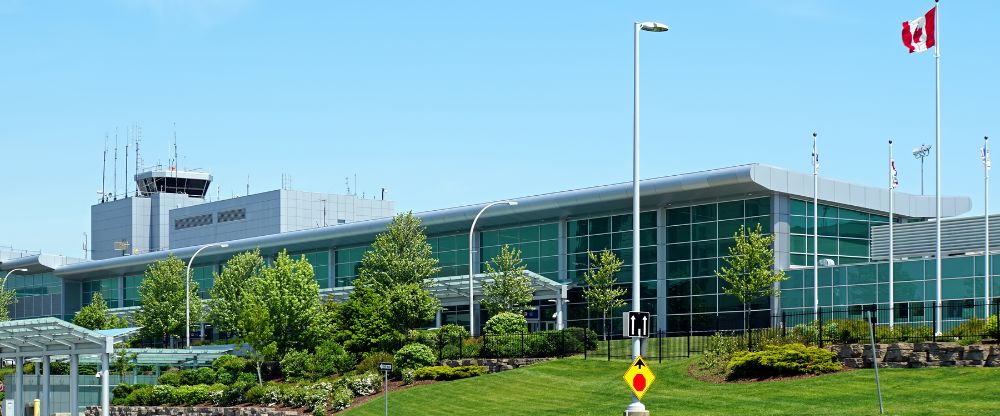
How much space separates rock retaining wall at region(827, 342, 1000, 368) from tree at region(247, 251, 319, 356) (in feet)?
94.5

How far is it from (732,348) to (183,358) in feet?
124

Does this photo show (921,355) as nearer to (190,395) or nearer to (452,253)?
(190,395)

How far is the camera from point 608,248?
75.1 metres

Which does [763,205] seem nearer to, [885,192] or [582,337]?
[885,192]

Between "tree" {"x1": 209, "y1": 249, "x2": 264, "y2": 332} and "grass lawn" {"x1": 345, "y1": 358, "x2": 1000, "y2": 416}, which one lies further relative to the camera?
"tree" {"x1": 209, "y1": 249, "x2": 264, "y2": 332}

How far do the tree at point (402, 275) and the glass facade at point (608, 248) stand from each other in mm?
11462

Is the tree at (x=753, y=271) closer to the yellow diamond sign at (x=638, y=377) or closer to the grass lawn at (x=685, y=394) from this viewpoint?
the grass lawn at (x=685, y=394)

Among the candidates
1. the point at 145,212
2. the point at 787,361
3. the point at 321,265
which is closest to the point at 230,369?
the point at 787,361

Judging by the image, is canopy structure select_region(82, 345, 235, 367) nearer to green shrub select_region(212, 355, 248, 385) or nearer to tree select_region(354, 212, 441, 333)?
green shrub select_region(212, 355, 248, 385)

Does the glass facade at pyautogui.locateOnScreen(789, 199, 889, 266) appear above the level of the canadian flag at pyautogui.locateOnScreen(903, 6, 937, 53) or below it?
below

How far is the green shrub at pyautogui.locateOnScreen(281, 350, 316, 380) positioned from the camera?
59.1 m

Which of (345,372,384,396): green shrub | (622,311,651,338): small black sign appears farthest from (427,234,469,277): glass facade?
(622,311,651,338): small black sign

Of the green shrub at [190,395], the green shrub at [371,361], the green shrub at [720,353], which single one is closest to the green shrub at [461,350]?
the green shrub at [371,361]

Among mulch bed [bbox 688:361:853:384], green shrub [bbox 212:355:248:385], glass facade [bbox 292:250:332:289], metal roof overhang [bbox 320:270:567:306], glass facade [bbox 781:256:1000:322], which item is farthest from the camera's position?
glass facade [bbox 292:250:332:289]
